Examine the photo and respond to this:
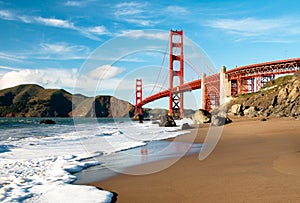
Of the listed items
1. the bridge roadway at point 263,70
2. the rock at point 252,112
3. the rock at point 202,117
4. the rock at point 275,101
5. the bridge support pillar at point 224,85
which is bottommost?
the rock at point 202,117

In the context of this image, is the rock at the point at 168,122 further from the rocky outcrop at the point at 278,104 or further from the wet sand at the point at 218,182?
the wet sand at the point at 218,182

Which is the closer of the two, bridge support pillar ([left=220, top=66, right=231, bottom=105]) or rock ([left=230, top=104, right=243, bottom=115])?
rock ([left=230, top=104, right=243, bottom=115])

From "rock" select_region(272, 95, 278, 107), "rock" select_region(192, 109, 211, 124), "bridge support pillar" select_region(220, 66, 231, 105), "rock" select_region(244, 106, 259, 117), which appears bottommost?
"rock" select_region(192, 109, 211, 124)

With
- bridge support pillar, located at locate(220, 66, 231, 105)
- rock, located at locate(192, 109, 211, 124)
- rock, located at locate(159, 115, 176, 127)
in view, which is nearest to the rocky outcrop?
rock, located at locate(192, 109, 211, 124)

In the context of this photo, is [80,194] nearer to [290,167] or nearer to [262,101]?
[290,167]

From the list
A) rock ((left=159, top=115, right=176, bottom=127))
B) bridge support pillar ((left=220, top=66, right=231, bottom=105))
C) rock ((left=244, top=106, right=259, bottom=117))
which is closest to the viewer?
rock ((left=159, top=115, right=176, bottom=127))

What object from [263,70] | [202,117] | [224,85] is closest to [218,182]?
[202,117]

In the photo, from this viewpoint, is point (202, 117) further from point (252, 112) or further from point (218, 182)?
point (218, 182)

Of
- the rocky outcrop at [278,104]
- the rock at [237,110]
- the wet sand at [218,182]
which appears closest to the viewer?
the wet sand at [218,182]

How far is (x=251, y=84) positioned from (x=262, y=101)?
14862 mm

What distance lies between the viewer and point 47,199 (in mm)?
3854

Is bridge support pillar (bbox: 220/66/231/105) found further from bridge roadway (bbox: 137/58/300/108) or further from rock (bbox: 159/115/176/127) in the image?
rock (bbox: 159/115/176/127)

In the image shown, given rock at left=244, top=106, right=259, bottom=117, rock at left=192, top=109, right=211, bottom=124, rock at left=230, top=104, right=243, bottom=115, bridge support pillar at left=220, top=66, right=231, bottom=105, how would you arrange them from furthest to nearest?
bridge support pillar at left=220, top=66, right=231, bottom=105 → rock at left=230, top=104, right=243, bottom=115 → rock at left=244, top=106, right=259, bottom=117 → rock at left=192, top=109, right=211, bottom=124

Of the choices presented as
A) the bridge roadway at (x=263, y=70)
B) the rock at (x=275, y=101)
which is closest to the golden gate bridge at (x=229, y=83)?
the bridge roadway at (x=263, y=70)
